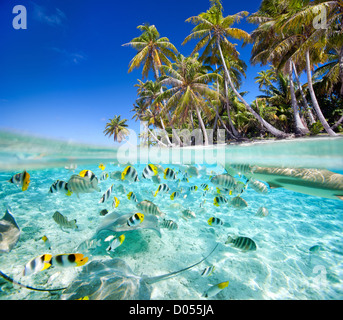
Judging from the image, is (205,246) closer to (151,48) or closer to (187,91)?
(187,91)

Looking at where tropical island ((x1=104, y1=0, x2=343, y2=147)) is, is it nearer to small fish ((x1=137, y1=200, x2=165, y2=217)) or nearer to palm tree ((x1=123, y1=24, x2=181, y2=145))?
palm tree ((x1=123, y1=24, x2=181, y2=145))

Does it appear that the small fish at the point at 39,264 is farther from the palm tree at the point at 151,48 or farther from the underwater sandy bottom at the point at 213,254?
the palm tree at the point at 151,48

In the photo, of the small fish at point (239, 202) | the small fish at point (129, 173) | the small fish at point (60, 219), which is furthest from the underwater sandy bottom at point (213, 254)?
the small fish at point (129, 173)

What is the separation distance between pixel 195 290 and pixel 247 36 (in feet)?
73.5

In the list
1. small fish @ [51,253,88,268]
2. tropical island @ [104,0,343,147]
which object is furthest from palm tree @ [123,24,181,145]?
small fish @ [51,253,88,268]

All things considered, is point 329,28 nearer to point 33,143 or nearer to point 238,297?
point 238,297

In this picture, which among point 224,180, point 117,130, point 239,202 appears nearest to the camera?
point 224,180

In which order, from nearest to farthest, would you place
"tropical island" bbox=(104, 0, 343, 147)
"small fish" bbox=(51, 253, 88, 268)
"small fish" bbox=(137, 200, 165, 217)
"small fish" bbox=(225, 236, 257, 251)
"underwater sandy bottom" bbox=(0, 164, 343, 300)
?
"small fish" bbox=(51, 253, 88, 268), "small fish" bbox=(225, 236, 257, 251), "underwater sandy bottom" bbox=(0, 164, 343, 300), "small fish" bbox=(137, 200, 165, 217), "tropical island" bbox=(104, 0, 343, 147)

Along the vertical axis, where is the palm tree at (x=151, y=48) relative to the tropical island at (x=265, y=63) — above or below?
above

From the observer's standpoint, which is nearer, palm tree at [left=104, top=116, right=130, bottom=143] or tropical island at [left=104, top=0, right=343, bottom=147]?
tropical island at [left=104, top=0, right=343, bottom=147]

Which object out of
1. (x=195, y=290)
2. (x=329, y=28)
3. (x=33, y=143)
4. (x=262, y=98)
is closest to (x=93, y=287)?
(x=195, y=290)

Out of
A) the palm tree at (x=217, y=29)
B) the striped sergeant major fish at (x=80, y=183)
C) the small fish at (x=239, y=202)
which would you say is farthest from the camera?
the palm tree at (x=217, y=29)

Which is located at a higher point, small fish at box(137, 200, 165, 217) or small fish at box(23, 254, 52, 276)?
small fish at box(137, 200, 165, 217)

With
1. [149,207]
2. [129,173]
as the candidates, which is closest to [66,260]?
[149,207]
